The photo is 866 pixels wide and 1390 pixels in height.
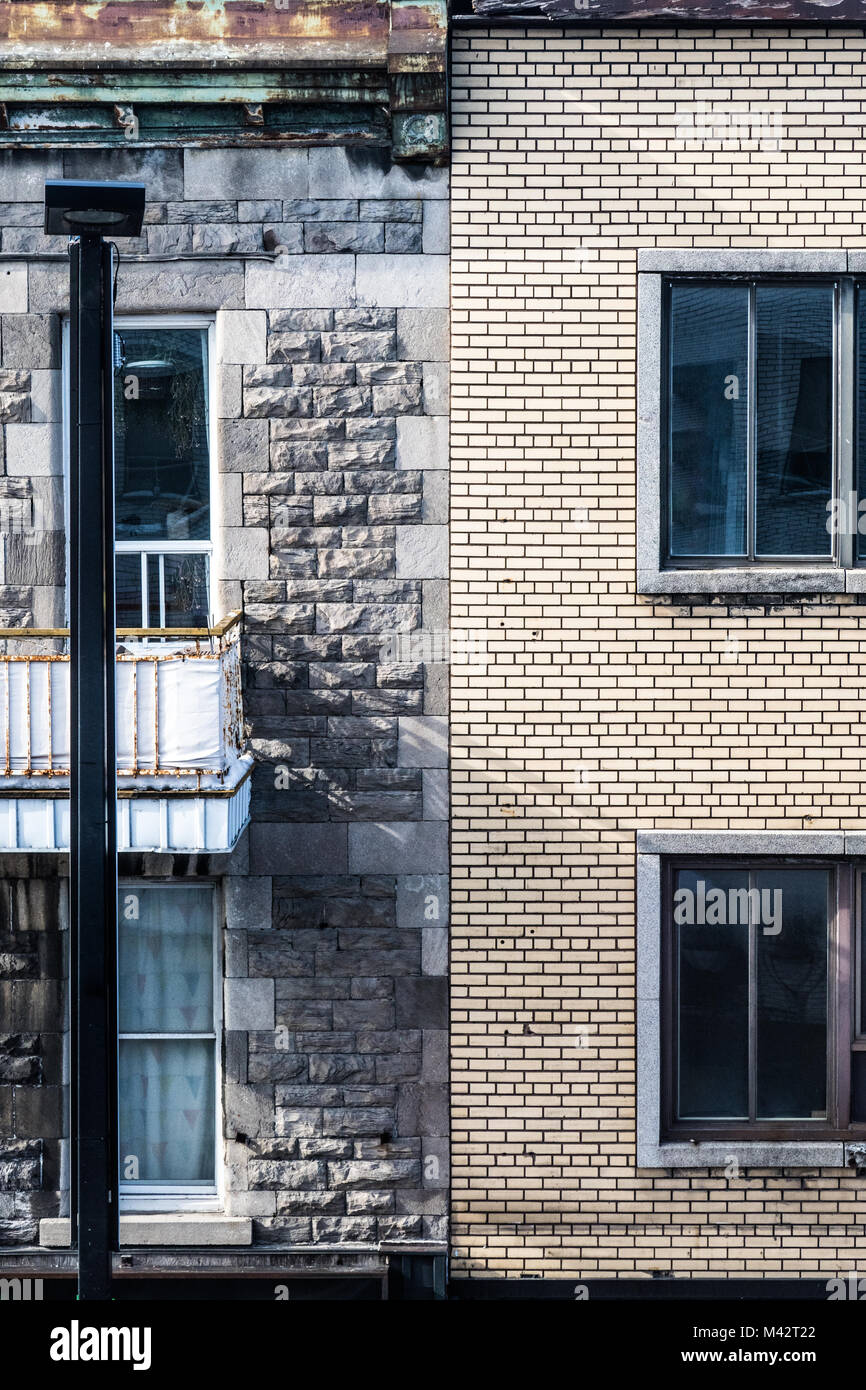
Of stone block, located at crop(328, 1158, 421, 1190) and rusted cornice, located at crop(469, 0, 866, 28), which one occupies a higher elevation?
rusted cornice, located at crop(469, 0, 866, 28)

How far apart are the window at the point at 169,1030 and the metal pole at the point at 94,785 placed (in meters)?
3.19

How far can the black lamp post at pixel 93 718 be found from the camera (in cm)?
490

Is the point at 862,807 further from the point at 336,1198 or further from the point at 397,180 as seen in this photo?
the point at 397,180

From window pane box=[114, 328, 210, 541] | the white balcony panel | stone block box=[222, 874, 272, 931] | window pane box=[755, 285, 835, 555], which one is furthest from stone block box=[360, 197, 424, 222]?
stone block box=[222, 874, 272, 931]

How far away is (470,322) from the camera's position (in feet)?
25.9

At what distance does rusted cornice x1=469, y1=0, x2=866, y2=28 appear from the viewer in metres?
7.77

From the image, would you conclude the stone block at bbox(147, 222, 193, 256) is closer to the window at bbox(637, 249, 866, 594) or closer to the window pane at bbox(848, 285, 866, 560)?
the window at bbox(637, 249, 866, 594)

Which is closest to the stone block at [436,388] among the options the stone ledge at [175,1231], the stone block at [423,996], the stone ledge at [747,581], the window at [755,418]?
the window at [755,418]

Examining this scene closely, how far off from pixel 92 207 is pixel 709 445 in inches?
178

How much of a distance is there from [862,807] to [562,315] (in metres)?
3.72

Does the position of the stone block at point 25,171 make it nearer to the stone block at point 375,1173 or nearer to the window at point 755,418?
the window at point 755,418

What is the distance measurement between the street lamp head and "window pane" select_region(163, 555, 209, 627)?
335cm
